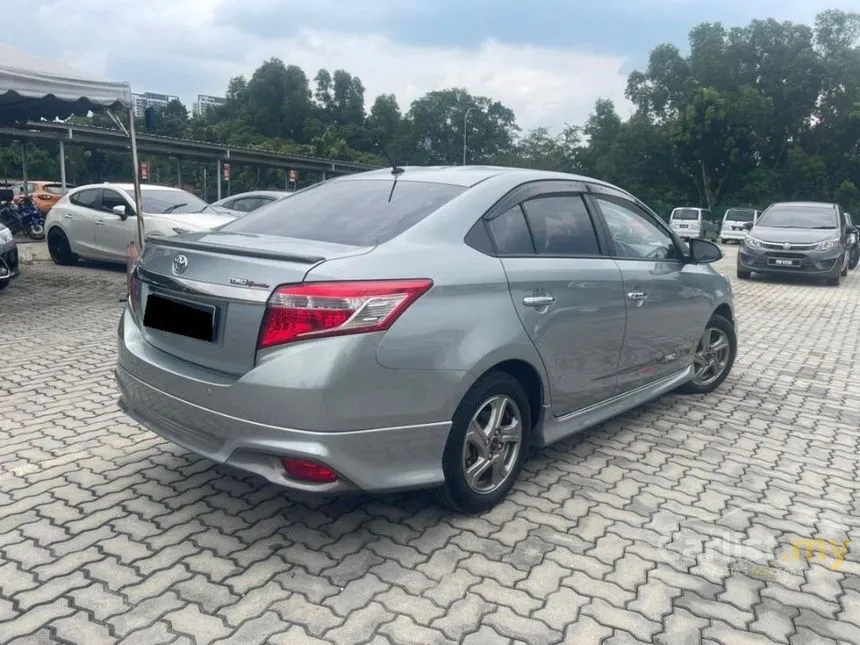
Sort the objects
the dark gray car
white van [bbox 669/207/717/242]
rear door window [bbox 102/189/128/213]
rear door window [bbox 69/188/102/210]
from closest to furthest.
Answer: rear door window [bbox 102/189/128/213] → rear door window [bbox 69/188/102/210] → the dark gray car → white van [bbox 669/207/717/242]

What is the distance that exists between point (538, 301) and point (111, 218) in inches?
402

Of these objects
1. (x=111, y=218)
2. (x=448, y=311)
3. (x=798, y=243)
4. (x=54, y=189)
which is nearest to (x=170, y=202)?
(x=111, y=218)

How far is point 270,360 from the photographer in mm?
2795

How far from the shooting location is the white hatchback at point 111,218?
11.2 m

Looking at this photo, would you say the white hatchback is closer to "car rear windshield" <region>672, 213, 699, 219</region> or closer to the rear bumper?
the rear bumper

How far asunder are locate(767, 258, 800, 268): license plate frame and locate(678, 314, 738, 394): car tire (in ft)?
30.9

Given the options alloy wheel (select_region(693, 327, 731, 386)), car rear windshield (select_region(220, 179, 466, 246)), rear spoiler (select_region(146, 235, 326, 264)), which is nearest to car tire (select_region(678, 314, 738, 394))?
alloy wheel (select_region(693, 327, 731, 386))

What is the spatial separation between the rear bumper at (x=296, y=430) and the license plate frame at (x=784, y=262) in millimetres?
13010

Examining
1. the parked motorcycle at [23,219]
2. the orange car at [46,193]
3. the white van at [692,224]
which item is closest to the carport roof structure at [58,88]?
the parked motorcycle at [23,219]

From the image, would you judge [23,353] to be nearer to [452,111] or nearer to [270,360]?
[270,360]

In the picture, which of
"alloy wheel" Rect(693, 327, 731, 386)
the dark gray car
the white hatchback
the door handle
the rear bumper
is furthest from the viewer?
the dark gray car

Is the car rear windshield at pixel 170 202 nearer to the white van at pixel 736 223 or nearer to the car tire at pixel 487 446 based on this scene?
the car tire at pixel 487 446

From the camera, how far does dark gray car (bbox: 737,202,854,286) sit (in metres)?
14.0

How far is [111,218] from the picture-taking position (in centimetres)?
1193
